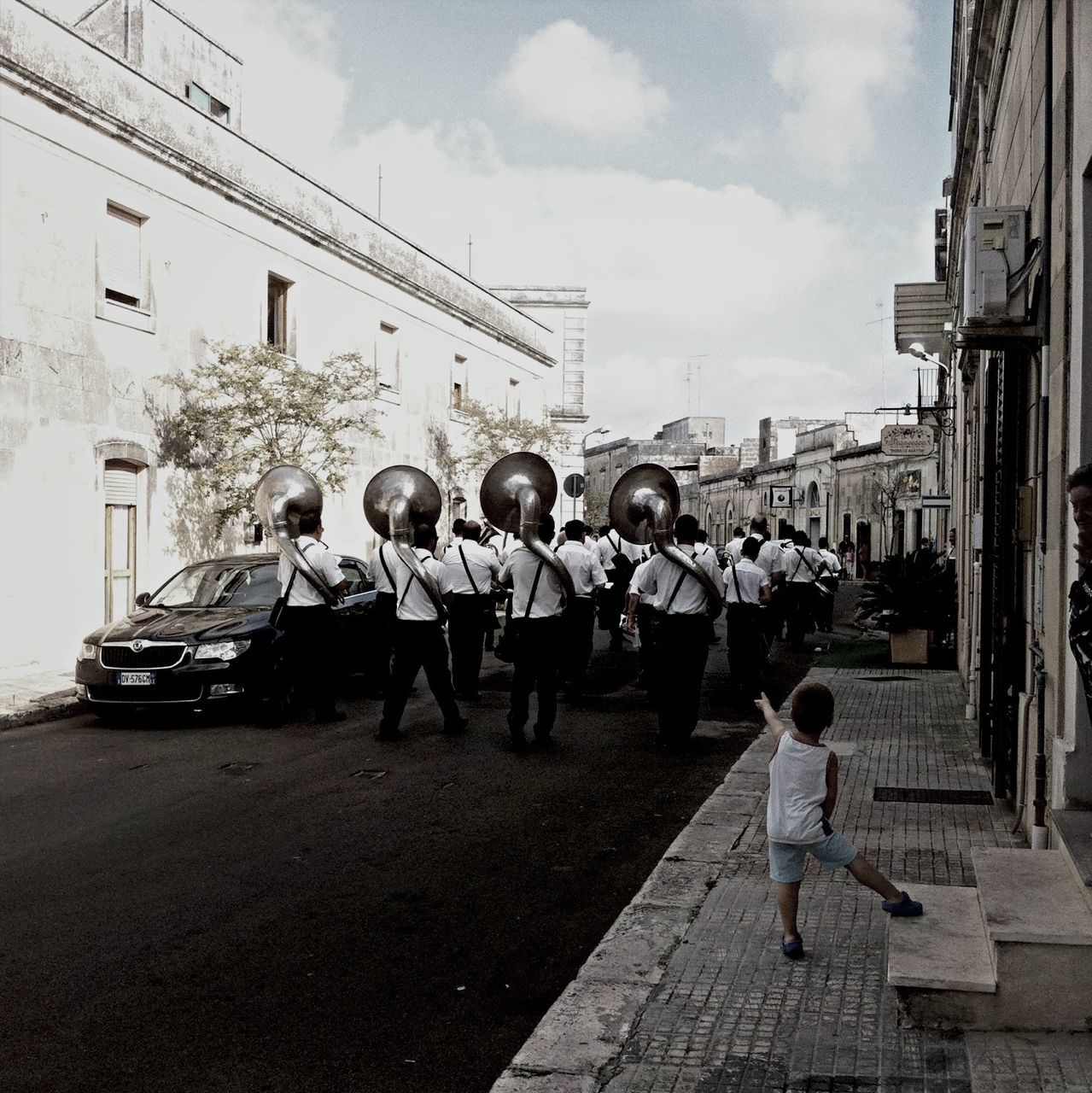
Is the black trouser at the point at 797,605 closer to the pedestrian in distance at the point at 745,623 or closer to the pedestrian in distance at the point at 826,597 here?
the pedestrian in distance at the point at 826,597

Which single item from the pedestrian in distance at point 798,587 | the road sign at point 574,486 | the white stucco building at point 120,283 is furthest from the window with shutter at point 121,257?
the road sign at point 574,486

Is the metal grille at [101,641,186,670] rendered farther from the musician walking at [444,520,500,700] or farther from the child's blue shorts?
the child's blue shorts

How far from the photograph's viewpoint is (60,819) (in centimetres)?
743

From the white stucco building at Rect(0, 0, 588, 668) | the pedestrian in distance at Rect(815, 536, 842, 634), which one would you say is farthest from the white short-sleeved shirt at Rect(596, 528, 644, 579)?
the white stucco building at Rect(0, 0, 588, 668)

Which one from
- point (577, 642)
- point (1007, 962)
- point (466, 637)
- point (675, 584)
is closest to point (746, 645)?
point (577, 642)

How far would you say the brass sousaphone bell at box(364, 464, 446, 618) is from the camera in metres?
10.7

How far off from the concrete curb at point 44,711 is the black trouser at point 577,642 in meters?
4.76

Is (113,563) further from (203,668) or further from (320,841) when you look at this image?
(320,841)

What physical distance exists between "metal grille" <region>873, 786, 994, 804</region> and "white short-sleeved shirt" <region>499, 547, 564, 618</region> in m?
3.18

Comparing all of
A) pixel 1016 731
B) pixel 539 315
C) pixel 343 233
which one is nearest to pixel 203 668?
pixel 1016 731

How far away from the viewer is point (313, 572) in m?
11.2

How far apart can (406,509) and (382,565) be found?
1.31 metres

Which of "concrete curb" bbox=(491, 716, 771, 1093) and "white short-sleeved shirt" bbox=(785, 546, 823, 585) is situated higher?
"white short-sleeved shirt" bbox=(785, 546, 823, 585)

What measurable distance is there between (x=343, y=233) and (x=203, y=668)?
15086 mm
